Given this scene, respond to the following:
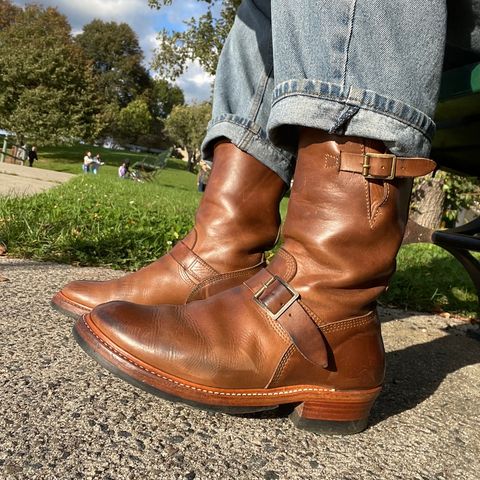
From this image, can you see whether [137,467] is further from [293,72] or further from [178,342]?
[293,72]

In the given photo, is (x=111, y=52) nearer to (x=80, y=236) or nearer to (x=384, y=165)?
(x=80, y=236)

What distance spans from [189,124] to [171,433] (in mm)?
51439

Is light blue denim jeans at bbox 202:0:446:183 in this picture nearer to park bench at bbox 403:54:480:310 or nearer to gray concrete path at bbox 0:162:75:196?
park bench at bbox 403:54:480:310

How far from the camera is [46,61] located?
92.8 feet

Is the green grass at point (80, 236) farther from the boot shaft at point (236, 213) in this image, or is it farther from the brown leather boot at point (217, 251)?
the boot shaft at point (236, 213)

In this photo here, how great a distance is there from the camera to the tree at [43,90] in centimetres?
2691

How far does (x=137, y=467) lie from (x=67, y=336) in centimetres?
64

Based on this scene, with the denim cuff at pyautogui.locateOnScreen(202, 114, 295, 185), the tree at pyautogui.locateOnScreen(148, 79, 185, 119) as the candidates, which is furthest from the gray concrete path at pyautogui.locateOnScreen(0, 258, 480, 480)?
the tree at pyautogui.locateOnScreen(148, 79, 185, 119)

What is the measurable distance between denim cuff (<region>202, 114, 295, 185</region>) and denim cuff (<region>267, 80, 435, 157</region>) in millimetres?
402

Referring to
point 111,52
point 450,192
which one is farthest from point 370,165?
point 111,52

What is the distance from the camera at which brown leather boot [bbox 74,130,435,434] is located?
1.04 meters

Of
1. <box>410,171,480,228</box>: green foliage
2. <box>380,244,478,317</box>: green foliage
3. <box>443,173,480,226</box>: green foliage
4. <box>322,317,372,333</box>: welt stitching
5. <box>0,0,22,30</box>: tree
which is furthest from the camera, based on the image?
<box>0,0,22,30</box>: tree

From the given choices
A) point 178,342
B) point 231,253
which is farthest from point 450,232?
point 178,342

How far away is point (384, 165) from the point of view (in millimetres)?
1025
